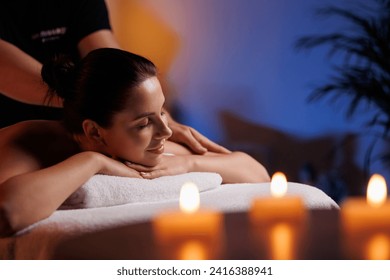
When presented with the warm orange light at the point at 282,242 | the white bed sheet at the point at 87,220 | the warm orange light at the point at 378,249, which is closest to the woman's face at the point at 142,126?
the white bed sheet at the point at 87,220

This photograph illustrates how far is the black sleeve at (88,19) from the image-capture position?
1.54 metres

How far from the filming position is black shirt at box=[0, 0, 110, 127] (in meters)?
1.53

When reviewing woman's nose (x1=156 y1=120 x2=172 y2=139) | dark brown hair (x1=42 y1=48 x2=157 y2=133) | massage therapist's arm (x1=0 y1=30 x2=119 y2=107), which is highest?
massage therapist's arm (x1=0 y1=30 x2=119 y2=107)

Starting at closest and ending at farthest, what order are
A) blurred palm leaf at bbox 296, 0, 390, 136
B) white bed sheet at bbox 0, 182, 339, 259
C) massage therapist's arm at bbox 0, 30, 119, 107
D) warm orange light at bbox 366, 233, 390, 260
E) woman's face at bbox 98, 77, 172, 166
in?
warm orange light at bbox 366, 233, 390, 260 → white bed sheet at bbox 0, 182, 339, 259 → woman's face at bbox 98, 77, 172, 166 → massage therapist's arm at bbox 0, 30, 119, 107 → blurred palm leaf at bbox 296, 0, 390, 136

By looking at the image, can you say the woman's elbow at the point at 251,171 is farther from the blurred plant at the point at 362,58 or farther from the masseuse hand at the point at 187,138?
the blurred plant at the point at 362,58

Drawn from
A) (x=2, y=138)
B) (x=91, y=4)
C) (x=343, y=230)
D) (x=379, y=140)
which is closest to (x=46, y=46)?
(x=91, y=4)

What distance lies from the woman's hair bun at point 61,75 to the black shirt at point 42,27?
37cm

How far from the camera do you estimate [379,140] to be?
2051 millimetres

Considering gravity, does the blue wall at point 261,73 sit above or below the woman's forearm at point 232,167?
above

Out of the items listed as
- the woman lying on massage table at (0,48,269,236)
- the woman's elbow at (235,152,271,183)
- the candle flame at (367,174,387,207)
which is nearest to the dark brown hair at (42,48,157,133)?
the woman lying on massage table at (0,48,269,236)

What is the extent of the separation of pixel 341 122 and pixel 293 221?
1365mm

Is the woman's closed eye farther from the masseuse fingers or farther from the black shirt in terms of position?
the black shirt

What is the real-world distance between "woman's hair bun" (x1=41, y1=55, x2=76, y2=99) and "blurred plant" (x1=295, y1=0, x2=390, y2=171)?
116 cm
